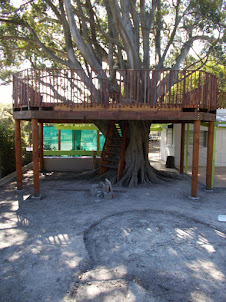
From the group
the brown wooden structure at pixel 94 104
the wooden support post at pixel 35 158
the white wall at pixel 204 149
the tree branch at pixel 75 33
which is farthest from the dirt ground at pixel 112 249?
the white wall at pixel 204 149

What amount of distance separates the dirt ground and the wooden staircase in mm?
2595

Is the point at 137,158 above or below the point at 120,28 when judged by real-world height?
below

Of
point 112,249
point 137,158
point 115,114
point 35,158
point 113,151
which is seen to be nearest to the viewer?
point 112,249

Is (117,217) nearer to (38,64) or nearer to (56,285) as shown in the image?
(56,285)

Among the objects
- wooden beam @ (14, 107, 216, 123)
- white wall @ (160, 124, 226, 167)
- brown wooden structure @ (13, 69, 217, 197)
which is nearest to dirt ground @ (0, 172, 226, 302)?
brown wooden structure @ (13, 69, 217, 197)

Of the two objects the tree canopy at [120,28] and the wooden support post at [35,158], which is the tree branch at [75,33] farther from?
the wooden support post at [35,158]

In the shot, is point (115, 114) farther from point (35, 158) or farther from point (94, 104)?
point (35, 158)

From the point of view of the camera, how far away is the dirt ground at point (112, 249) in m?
3.08

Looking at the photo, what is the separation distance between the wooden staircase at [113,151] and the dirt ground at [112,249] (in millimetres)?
2595

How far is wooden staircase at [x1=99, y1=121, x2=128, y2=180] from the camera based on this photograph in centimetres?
960

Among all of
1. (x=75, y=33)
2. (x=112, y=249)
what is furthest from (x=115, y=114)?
(x=112, y=249)

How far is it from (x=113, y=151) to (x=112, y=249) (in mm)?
6406

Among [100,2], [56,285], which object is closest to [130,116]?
[56,285]

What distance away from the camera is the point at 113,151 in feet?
34.0
